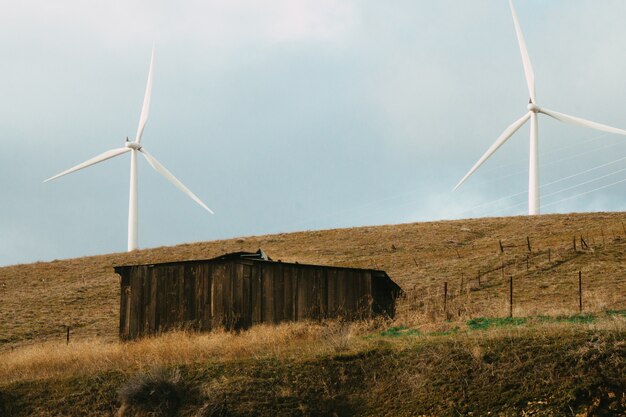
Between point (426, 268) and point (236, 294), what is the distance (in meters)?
22.9

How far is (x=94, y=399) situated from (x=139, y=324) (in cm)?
905

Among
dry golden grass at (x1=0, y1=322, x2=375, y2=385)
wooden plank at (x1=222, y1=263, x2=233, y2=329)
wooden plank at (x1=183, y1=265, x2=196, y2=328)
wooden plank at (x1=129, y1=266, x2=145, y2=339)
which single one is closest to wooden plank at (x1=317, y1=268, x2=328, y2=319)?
dry golden grass at (x1=0, y1=322, x2=375, y2=385)

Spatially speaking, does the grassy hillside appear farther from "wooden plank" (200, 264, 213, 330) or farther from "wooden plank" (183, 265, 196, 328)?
"wooden plank" (183, 265, 196, 328)

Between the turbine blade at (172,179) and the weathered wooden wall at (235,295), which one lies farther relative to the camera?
the turbine blade at (172,179)

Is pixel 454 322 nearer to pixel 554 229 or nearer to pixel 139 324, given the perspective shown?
pixel 139 324

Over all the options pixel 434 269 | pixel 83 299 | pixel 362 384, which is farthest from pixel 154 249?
pixel 362 384

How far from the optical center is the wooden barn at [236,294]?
2753 cm

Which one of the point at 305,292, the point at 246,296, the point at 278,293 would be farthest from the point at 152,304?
the point at 305,292

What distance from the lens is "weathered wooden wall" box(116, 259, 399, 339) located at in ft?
90.3

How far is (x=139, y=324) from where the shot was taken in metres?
28.2

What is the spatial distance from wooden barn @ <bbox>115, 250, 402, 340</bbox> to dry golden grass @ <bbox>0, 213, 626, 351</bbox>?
→ 8.48ft

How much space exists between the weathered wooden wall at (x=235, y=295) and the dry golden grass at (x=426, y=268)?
7.81 ft

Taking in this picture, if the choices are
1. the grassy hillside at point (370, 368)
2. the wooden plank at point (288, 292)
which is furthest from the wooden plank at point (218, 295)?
the wooden plank at point (288, 292)

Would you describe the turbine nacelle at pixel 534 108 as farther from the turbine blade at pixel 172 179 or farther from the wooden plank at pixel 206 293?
the wooden plank at pixel 206 293
